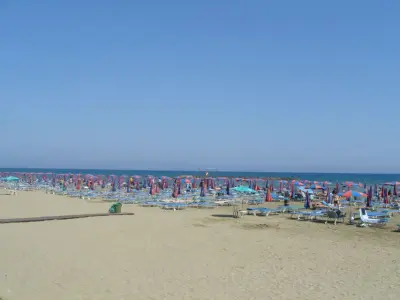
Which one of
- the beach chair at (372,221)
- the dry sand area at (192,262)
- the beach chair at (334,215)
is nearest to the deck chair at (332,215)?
the beach chair at (334,215)

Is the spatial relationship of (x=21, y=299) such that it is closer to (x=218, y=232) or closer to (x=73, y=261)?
(x=73, y=261)

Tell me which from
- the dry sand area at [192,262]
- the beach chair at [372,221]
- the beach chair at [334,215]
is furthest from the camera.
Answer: the beach chair at [334,215]

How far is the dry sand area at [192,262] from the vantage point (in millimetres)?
7832

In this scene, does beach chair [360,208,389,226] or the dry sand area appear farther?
beach chair [360,208,389,226]

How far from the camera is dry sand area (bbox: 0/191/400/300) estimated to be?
783 cm

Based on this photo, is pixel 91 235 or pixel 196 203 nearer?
pixel 91 235

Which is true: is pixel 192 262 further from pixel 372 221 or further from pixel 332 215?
pixel 372 221

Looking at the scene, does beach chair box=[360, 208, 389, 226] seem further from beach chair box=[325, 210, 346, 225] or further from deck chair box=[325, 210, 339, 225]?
deck chair box=[325, 210, 339, 225]

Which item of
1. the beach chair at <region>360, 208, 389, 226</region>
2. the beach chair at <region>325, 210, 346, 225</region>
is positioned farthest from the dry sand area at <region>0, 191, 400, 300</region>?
the beach chair at <region>325, 210, 346, 225</region>

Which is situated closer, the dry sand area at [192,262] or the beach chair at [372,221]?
the dry sand area at [192,262]

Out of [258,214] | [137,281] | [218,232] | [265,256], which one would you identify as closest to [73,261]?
[137,281]

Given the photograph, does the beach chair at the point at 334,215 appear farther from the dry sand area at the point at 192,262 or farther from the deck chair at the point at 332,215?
the dry sand area at the point at 192,262

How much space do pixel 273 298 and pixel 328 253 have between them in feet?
15.6

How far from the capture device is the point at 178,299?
731 cm
